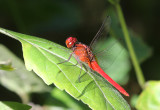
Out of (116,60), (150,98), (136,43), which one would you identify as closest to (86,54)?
(150,98)

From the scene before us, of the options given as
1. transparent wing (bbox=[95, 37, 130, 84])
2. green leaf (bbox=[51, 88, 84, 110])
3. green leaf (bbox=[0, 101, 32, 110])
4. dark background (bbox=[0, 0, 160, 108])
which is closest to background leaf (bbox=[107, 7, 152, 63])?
transparent wing (bbox=[95, 37, 130, 84])

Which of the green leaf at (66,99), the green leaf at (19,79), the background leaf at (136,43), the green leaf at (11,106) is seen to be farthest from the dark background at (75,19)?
the green leaf at (11,106)

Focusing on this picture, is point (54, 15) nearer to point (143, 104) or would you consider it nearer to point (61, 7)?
point (61, 7)

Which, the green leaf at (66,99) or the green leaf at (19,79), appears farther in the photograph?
the green leaf at (19,79)

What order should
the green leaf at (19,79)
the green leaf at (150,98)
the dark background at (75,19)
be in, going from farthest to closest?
the dark background at (75,19) < the green leaf at (19,79) < the green leaf at (150,98)

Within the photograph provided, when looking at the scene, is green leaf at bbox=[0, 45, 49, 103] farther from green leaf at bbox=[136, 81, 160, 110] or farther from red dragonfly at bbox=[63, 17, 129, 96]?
green leaf at bbox=[136, 81, 160, 110]

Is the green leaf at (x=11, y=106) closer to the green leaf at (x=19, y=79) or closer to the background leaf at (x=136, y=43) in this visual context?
the green leaf at (x=19, y=79)
